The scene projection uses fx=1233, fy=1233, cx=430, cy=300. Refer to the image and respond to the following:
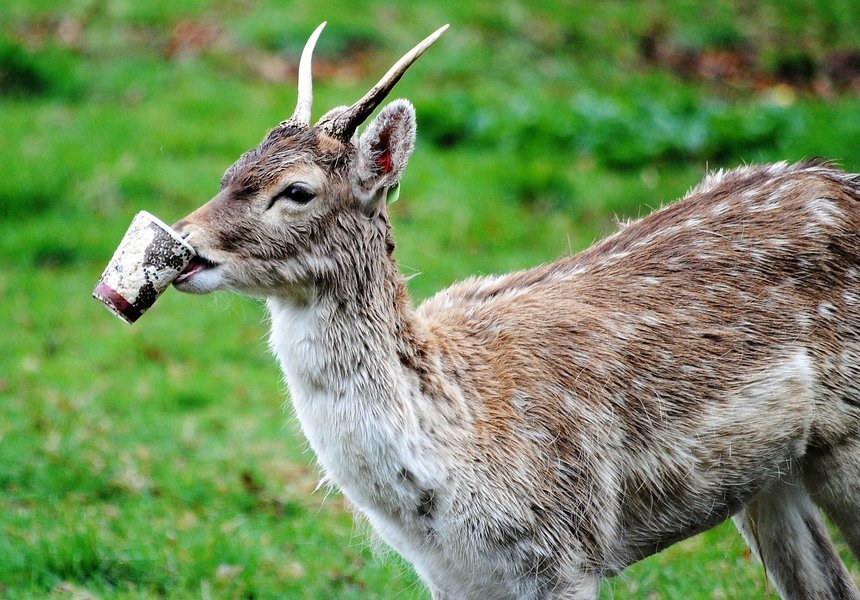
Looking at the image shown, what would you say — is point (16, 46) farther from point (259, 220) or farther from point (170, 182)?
point (259, 220)

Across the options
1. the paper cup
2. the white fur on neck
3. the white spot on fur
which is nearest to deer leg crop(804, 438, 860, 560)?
the white spot on fur

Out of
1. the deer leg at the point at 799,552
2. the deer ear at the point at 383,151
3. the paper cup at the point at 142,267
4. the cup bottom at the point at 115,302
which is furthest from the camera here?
the deer leg at the point at 799,552

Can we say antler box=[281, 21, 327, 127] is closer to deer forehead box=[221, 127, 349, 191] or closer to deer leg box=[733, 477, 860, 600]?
deer forehead box=[221, 127, 349, 191]

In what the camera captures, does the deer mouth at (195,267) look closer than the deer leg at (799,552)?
Yes

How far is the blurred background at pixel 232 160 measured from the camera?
5.53 m

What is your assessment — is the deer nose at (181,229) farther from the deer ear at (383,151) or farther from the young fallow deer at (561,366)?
the deer ear at (383,151)

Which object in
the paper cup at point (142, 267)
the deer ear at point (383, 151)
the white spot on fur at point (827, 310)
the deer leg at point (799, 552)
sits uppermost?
the paper cup at point (142, 267)

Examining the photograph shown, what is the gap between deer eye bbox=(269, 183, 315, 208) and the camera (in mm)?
4113

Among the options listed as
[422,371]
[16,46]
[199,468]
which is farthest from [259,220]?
[16,46]

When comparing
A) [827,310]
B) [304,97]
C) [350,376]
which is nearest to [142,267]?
[350,376]

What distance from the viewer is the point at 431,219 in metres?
8.95

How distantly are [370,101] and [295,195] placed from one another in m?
0.40

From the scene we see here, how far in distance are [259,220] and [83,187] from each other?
212 inches

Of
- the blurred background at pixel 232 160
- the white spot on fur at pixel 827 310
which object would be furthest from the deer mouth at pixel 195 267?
the white spot on fur at pixel 827 310
